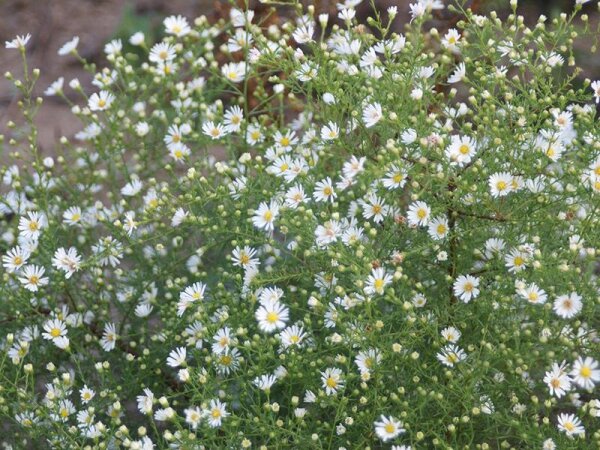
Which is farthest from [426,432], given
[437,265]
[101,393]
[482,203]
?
[101,393]

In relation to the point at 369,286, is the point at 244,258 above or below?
above

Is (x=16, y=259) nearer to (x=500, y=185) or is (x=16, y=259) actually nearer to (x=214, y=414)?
(x=214, y=414)

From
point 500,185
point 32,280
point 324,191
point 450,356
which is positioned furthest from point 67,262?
point 500,185

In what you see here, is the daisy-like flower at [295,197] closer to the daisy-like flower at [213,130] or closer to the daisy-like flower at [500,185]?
the daisy-like flower at [213,130]

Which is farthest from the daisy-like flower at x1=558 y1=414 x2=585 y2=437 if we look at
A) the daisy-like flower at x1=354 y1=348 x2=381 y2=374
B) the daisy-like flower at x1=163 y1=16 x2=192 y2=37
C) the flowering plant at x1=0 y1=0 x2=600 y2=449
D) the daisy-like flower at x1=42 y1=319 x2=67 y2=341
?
the daisy-like flower at x1=163 y1=16 x2=192 y2=37

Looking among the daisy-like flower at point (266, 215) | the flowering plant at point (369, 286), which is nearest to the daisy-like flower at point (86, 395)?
the flowering plant at point (369, 286)

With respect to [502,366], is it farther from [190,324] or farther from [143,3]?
[143,3]

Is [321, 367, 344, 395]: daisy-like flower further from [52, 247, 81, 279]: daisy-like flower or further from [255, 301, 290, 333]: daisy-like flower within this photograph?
[52, 247, 81, 279]: daisy-like flower
